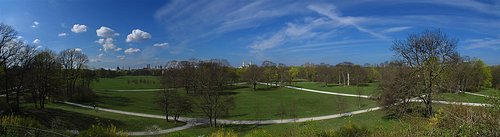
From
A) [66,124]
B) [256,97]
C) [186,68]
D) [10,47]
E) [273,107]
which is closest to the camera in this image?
[66,124]

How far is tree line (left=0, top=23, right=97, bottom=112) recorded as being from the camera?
125 ft

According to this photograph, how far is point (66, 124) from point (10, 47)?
11.1m

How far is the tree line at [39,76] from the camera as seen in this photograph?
125ft

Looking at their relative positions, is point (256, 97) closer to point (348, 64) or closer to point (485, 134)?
point (348, 64)

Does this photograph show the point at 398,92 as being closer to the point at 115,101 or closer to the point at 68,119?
the point at 68,119

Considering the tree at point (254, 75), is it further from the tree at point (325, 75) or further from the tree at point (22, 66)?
the tree at point (22, 66)

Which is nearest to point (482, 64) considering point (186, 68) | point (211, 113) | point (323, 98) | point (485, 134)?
point (323, 98)

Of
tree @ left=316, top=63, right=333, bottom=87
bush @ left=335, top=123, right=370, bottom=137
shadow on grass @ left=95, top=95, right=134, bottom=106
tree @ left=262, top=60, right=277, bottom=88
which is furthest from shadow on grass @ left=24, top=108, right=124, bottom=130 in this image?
tree @ left=316, top=63, right=333, bottom=87

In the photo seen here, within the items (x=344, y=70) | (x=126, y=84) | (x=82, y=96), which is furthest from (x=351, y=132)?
(x=126, y=84)

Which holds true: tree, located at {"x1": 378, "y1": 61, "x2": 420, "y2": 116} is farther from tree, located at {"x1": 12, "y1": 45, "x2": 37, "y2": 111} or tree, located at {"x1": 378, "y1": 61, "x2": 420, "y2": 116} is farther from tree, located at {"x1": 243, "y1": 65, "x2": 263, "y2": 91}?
tree, located at {"x1": 243, "y1": 65, "x2": 263, "y2": 91}

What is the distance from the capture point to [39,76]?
4584 cm

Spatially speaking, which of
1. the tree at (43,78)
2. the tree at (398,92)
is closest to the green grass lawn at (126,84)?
the tree at (43,78)

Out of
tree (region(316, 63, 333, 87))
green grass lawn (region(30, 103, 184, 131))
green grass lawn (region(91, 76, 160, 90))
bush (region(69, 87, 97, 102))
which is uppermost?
tree (region(316, 63, 333, 87))

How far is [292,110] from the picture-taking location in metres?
50.0
